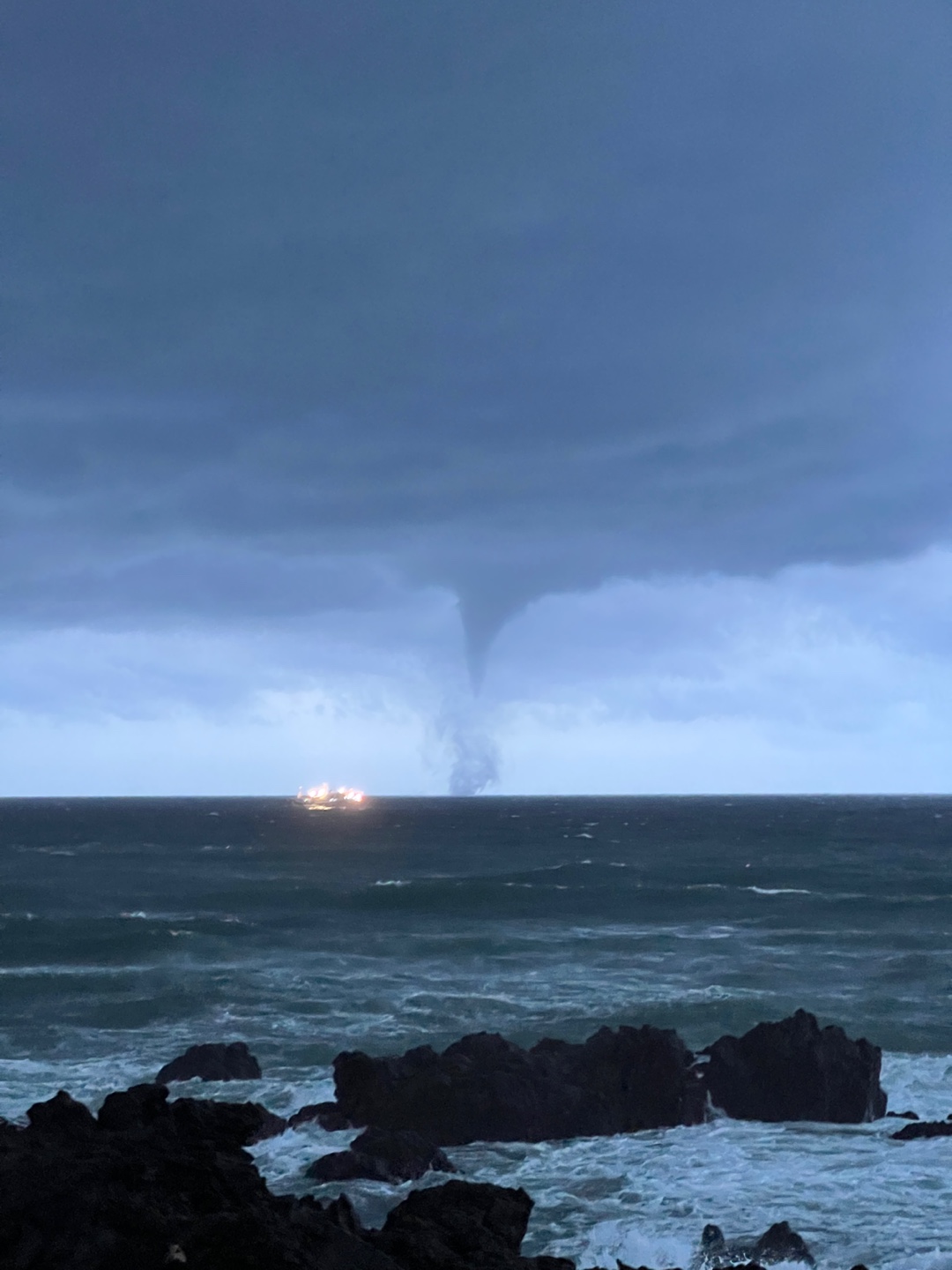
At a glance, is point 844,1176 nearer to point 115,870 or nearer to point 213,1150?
point 213,1150

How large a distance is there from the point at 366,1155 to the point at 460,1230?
344 inches

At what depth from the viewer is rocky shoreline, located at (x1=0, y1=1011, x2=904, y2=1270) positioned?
41.8 ft

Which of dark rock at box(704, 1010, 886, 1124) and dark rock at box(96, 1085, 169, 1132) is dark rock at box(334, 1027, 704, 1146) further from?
dark rock at box(96, 1085, 169, 1132)

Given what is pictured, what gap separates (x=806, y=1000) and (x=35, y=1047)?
96.3 feet

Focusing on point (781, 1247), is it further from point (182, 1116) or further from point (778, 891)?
point (778, 891)

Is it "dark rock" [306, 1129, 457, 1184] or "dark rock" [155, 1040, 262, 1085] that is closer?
"dark rock" [306, 1129, 457, 1184]

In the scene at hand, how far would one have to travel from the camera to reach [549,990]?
43.7m

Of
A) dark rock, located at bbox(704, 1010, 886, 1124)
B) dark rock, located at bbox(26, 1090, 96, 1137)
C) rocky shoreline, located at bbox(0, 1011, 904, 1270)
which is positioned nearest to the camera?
rocky shoreline, located at bbox(0, 1011, 904, 1270)

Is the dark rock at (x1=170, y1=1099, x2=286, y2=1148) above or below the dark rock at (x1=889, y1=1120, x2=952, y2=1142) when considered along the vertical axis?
above

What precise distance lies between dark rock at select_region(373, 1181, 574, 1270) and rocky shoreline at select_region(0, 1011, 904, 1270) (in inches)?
1.0

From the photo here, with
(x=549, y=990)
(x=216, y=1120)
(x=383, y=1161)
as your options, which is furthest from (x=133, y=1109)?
(x=549, y=990)

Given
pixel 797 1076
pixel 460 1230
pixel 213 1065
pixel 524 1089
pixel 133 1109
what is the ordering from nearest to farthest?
pixel 460 1230 < pixel 133 1109 < pixel 524 1089 < pixel 797 1076 < pixel 213 1065

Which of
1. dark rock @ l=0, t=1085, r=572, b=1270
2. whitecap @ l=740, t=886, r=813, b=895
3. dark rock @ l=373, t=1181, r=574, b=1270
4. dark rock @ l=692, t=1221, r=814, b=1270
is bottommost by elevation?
whitecap @ l=740, t=886, r=813, b=895

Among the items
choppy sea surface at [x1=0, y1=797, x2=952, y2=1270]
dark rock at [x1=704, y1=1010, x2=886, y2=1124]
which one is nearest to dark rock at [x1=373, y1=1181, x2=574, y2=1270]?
choppy sea surface at [x1=0, y1=797, x2=952, y2=1270]
